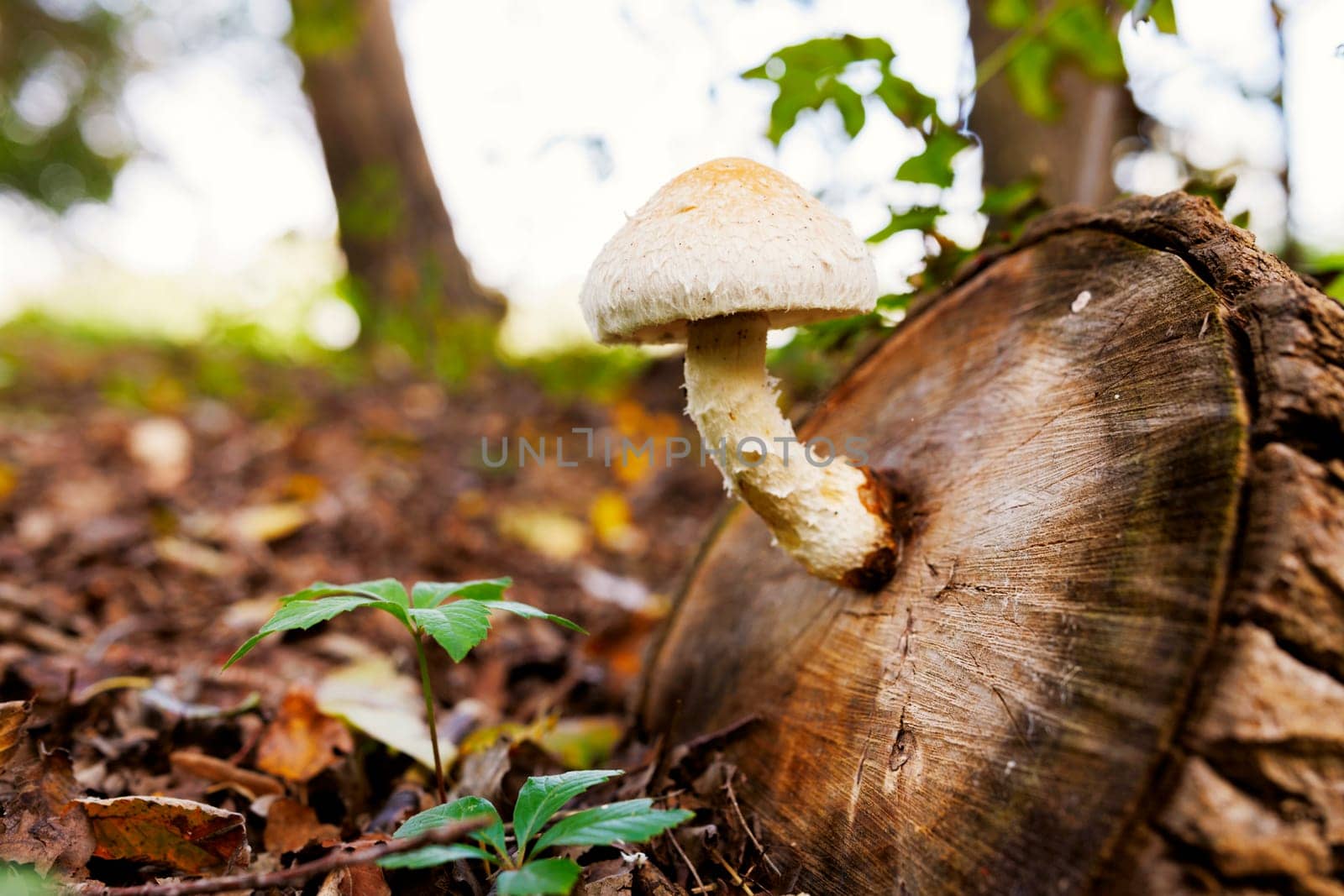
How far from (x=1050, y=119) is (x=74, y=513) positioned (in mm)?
4702

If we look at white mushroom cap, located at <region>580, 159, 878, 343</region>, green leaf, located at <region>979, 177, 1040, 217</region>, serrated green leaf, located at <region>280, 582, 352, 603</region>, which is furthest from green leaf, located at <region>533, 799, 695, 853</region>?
green leaf, located at <region>979, 177, 1040, 217</region>

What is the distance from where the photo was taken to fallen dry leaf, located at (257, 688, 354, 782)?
1.90 meters

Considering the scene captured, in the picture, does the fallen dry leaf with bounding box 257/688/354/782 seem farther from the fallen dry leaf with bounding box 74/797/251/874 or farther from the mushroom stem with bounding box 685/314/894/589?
the mushroom stem with bounding box 685/314/894/589

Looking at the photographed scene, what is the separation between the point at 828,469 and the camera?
5.98ft

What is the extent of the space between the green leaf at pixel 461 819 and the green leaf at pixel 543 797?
33 millimetres

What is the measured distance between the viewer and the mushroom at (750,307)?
1470 millimetres

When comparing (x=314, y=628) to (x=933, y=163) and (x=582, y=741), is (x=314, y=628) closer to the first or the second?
(x=582, y=741)

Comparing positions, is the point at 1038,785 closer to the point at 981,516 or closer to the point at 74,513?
the point at 981,516

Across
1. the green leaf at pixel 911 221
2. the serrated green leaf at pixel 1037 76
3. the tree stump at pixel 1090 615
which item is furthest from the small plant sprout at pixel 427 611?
the serrated green leaf at pixel 1037 76

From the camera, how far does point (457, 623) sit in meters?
Result: 1.39

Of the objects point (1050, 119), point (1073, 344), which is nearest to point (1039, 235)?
point (1073, 344)

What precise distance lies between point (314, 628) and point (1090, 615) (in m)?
2.81

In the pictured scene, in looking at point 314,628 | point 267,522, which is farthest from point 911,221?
point 267,522

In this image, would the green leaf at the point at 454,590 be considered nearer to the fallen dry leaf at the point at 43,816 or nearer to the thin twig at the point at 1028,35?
the fallen dry leaf at the point at 43,816
